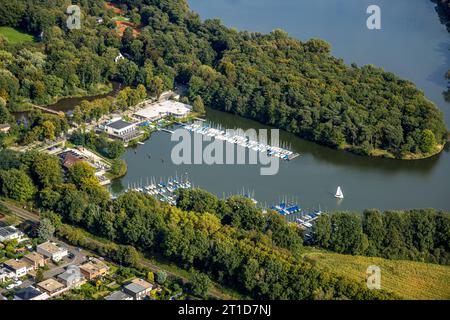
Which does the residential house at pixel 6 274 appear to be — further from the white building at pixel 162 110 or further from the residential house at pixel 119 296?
the white building at pixel 162 110

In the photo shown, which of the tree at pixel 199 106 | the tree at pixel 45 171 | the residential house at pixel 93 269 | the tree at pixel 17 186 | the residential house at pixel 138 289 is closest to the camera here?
the residential house at pixel 138 289

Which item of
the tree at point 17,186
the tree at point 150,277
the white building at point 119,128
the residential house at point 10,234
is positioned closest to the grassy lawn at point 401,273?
the tree at point 150,277

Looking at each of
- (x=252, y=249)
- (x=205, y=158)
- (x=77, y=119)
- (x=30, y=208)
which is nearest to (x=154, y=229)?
(x=252, y=249)

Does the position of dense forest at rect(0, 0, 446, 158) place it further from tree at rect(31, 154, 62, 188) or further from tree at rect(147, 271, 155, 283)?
tree at rect(147, 271, 155, 283)

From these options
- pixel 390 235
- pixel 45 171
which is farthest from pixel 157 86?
pixel 390 235

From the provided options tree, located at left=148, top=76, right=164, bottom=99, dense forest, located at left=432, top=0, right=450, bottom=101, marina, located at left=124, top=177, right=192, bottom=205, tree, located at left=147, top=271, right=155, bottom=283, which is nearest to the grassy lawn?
tree, located at left=147, top=271, right=155, bottom=283

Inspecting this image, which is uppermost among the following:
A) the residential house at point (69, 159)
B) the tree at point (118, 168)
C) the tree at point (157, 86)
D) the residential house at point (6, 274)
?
the tree at point (157, 86)

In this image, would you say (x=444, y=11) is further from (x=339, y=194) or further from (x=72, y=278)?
(x=72, y=278)
